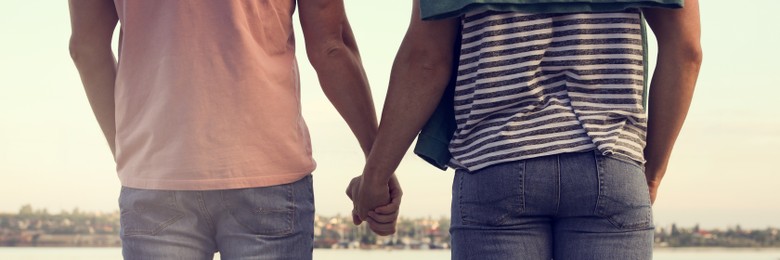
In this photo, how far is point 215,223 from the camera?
164 centimetres

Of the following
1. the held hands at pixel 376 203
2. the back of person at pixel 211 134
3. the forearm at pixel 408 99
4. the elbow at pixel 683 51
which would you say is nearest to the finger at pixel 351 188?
the held hands at pixel 376 203

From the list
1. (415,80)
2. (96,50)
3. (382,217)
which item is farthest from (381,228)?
(96,50)

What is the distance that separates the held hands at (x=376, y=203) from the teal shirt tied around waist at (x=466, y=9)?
219mm

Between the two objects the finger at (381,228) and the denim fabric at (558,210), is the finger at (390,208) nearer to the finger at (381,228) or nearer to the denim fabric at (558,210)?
the finger at (381,228)

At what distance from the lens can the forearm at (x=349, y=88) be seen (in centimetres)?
188

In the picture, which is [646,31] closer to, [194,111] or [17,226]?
[194,111]

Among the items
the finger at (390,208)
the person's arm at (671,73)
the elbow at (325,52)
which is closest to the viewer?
the person's arm at (671,73)

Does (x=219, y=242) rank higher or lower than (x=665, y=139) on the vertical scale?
lower

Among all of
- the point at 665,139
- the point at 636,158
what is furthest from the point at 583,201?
the point at 665,139

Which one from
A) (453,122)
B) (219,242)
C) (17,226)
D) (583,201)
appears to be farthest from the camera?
(17,226)

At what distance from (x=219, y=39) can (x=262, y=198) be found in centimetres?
28

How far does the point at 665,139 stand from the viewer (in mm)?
1749

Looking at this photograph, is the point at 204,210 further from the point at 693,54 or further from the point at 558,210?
the point at 693,54

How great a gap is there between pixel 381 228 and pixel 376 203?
102 millimetres
